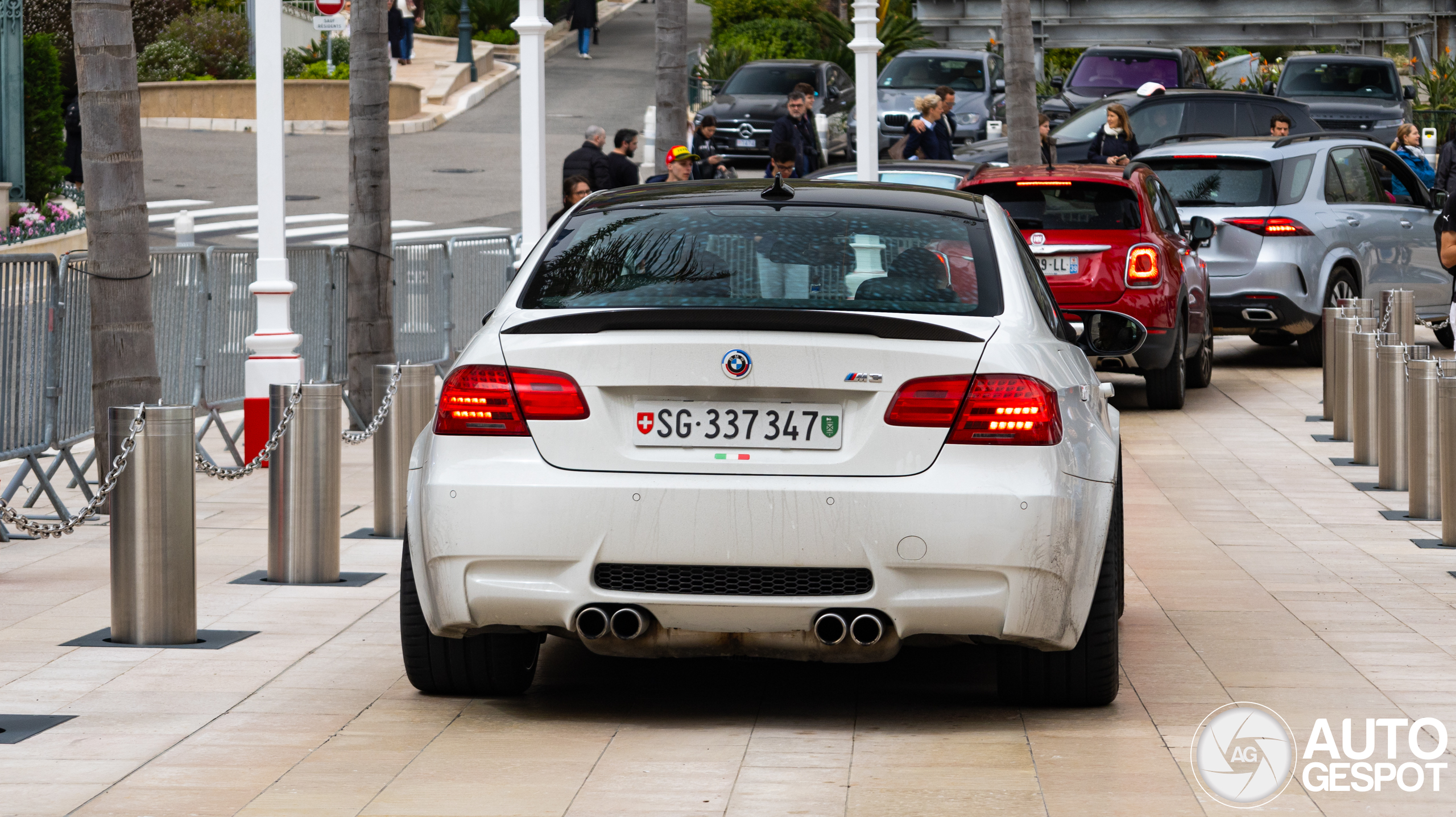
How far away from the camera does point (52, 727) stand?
5.73m

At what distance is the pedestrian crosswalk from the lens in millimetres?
26672

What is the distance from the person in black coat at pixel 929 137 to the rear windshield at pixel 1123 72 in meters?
9.46

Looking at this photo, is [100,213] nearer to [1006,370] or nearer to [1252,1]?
[1006,370]

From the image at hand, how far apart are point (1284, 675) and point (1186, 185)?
1067 centimetres

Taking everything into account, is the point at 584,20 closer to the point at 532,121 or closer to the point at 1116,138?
the point at 1116,138

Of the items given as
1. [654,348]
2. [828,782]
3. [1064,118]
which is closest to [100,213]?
[654,348]

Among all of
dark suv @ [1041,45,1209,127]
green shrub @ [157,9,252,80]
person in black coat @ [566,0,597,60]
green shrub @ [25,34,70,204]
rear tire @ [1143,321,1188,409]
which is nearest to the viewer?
rear tire @ [1143,321,1188,409]

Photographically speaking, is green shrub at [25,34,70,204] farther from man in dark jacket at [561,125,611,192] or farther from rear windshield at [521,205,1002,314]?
rear windshield at [521,205,1002,314]

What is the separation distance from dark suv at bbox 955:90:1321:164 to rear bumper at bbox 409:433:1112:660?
1934 centimetres

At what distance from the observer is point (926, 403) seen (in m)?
5.32

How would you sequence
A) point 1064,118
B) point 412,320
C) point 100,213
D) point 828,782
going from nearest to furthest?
point 828,782, point 100,213, point 412,320, point 1064,118

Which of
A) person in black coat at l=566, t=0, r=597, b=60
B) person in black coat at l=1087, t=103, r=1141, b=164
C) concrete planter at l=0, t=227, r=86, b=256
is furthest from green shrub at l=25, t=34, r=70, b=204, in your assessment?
person in black coat at l=566, t=0, r=597, b=60

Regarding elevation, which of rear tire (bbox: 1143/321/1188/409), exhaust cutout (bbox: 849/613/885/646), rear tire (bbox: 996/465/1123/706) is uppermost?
rear tire (bbox: 1143/321/1188/409)

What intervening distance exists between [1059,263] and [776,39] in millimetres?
30925
